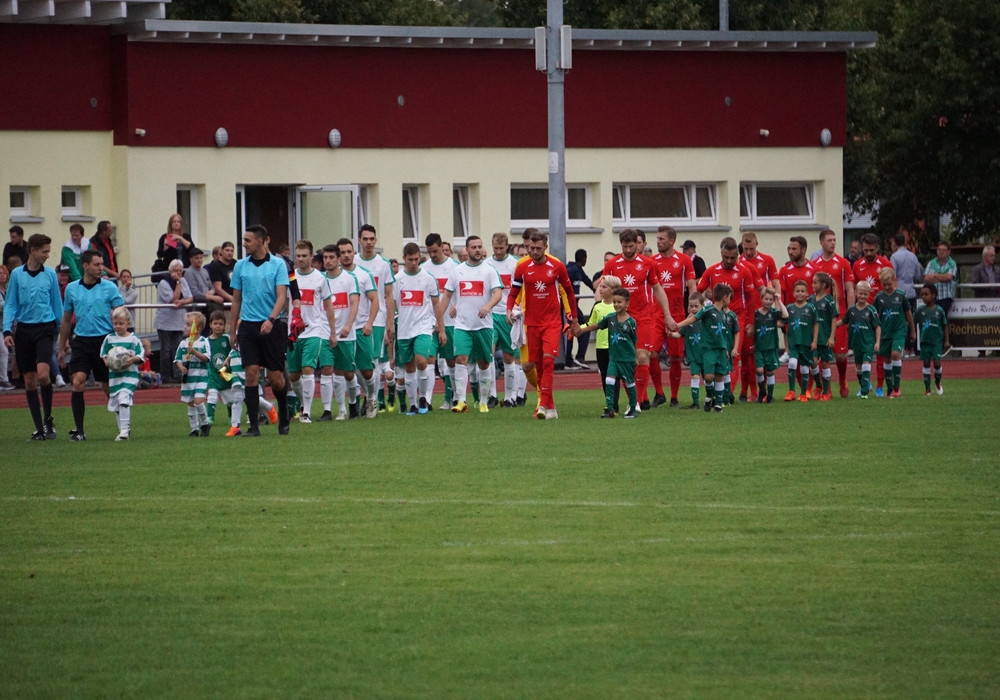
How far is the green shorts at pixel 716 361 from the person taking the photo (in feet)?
65.1

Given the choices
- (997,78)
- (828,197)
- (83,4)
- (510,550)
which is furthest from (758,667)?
(997,78)

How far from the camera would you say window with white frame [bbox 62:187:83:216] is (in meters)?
30.4

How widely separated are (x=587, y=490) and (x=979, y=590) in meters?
4.17

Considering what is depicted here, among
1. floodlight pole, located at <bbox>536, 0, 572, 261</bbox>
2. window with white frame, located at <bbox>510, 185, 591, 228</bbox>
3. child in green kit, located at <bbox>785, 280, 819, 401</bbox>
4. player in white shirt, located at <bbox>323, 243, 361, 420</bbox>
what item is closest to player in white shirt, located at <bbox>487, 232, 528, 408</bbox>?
player in white shirt, located at <bbox>323, 243, 361, 420</bbox>

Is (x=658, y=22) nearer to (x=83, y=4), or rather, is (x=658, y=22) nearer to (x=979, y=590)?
(x=83, y=4)

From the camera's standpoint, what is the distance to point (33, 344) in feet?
58.4

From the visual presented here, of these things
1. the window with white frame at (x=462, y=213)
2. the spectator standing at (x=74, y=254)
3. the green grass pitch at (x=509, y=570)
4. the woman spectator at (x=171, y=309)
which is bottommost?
the green grass pitch at (x=509, y=570)

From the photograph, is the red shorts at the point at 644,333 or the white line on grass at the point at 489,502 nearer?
the white line on grass at the point at 489,502

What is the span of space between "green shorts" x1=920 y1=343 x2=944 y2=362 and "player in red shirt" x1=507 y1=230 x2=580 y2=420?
5.84 metres

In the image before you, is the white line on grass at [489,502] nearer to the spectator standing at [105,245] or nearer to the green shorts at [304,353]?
the green shorts at [304,353]

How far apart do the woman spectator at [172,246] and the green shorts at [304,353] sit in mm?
7850

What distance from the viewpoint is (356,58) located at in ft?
107

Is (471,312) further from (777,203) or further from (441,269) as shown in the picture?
(777,203)

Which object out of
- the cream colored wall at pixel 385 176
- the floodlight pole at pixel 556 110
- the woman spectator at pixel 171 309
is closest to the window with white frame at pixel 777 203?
the cream colored wall at pixel 385 176
